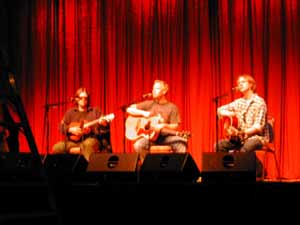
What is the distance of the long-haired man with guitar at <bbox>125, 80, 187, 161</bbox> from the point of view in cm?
665

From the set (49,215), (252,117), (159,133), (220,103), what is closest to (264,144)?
(252,117)

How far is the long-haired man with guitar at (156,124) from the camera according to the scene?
665 centimetres

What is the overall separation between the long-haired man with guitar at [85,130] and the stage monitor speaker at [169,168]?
1.79 m

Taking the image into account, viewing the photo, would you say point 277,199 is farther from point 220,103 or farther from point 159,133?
point 220,103

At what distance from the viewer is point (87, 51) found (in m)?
8.62

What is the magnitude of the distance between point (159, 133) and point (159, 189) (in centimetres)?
260

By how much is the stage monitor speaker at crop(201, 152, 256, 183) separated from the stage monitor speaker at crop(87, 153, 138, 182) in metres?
0.69

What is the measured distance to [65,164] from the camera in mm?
5367

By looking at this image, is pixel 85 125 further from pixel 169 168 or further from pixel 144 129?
pixel 169 168

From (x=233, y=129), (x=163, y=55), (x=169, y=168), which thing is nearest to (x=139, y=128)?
(x=233, y=129)

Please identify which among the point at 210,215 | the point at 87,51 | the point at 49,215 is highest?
the point at 87,51

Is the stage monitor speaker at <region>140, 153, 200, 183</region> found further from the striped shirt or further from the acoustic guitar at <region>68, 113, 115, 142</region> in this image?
the acoustic guitar at <region>68, 113, 115, 142</region>

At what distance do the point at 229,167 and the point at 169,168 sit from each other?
20.1 inches

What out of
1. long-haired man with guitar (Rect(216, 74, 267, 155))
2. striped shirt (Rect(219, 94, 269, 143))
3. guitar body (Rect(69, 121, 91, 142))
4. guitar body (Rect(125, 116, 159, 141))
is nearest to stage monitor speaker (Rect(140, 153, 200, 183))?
long-haired man with guitar (Rect(216, 74, 267, 155))
